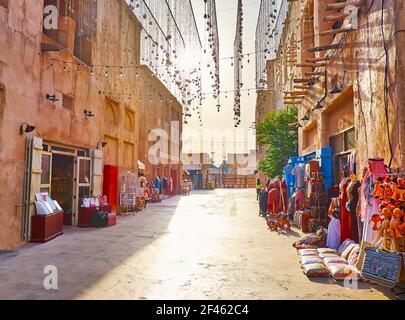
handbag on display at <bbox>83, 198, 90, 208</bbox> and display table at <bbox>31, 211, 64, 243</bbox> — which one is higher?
handbag on display at <bbox>83, 198, 90, 208</bbox>

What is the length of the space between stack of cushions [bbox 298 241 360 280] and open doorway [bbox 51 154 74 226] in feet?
26.6

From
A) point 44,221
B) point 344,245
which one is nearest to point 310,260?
point 344,245

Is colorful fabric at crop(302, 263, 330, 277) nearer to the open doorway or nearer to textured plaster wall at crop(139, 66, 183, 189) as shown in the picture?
the open doorway

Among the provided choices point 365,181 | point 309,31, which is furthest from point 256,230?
point 309,31

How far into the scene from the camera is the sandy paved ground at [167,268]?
4.71 metres

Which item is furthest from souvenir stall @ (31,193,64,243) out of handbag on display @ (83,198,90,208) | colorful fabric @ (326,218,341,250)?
colorful fabric @ (326,218,341,250)

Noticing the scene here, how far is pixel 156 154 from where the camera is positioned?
2712cm

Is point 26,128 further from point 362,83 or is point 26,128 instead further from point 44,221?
point 362,83

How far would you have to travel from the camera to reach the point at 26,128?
8492 mm

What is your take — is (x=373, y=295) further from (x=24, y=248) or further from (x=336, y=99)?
(x=24, y=248)

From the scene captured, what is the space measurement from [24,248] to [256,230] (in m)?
6.43

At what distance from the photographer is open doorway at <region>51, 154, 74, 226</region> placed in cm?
1167

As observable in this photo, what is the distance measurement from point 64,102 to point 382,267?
9.72m

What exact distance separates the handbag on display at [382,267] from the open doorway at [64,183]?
9501 millimetres
